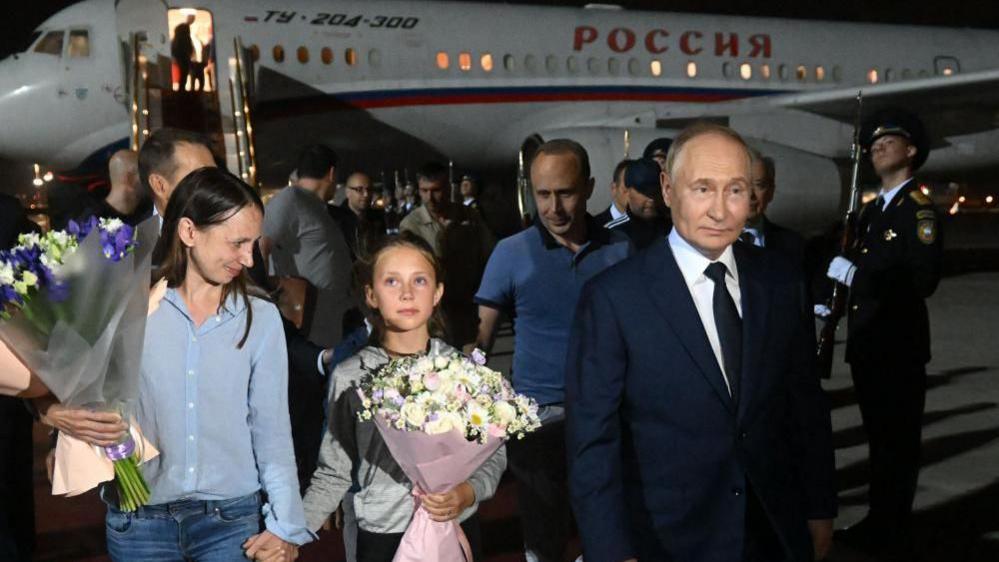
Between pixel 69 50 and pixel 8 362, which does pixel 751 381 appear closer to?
pixel 8 362

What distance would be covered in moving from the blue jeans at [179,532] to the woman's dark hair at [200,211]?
1.46 ft

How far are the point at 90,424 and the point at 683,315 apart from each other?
1455 mm

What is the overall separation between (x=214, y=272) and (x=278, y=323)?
247 mm

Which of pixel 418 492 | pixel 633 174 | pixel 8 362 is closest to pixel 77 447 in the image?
pixel 8 362

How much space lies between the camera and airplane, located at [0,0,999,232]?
13977mm

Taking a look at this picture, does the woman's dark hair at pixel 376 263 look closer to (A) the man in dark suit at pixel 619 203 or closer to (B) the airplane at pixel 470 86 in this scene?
(A) the man in dark suit at pixel 619 203

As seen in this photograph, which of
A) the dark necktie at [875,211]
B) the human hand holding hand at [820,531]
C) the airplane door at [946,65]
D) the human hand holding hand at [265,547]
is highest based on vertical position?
the airplane door at [946,65]

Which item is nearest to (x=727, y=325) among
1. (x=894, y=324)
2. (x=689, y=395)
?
(x=689, y=395)

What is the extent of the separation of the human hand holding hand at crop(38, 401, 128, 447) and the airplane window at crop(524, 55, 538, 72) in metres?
13.9

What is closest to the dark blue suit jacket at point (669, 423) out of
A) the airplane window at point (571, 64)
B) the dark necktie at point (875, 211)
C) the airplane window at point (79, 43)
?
the dark necktie at point (875, 211)

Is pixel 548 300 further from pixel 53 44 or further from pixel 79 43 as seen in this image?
pixel 53 44

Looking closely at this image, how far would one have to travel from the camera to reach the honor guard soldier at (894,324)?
16.1ft

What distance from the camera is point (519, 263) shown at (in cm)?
408

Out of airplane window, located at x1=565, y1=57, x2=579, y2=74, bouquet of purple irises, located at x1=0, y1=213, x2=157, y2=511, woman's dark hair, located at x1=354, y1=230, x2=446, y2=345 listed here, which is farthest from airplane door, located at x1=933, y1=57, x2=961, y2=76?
bouquet of purple irises, located at x1=0, y1=213, x2=157, y2=511
